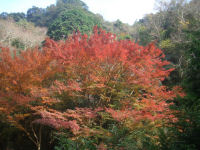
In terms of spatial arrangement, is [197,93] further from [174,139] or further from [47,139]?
[47,139]

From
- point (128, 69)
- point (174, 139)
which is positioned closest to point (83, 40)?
point (128, 69)

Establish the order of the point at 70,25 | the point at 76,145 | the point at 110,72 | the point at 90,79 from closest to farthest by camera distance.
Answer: the point at 76,145 < the point at 90,79 < the point at 110,72 < the point at 70,25

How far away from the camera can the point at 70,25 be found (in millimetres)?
20469

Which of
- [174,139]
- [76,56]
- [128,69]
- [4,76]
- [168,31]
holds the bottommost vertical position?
[174,139]

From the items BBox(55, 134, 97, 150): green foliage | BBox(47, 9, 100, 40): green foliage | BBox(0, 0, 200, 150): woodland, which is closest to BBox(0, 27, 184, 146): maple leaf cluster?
BBox(0, 0, 200, 150): woodland

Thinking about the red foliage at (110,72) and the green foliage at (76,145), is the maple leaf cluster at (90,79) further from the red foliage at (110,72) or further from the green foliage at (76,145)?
the green foliage at (76,145)

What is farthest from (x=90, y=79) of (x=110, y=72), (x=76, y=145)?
(x=76, y=145)

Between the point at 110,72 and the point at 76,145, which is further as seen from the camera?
the point at 110,72

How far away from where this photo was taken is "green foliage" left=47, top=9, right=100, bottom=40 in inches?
800

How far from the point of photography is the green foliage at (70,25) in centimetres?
2033

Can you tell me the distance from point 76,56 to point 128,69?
2.42 metres

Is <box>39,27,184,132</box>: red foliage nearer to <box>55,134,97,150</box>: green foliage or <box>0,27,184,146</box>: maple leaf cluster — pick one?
<box>0,27,184,146</box>: maple leaf cluster

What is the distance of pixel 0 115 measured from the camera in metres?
7.43

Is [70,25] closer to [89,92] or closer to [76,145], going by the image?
[89,92]
